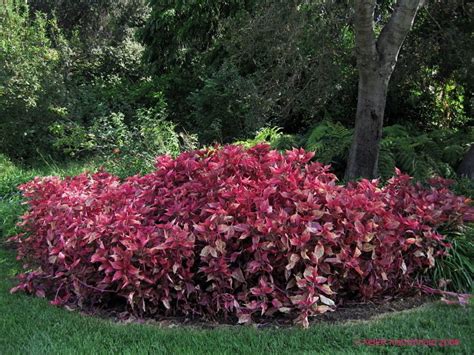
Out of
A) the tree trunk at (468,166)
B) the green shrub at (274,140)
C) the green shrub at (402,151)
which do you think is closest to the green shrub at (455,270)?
the green shrub at (402,151)

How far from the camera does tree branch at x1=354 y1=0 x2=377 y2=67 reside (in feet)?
17.2

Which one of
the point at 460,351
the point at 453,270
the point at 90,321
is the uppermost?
the point at 453,270

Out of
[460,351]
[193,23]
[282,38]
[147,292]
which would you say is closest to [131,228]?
[147,292]

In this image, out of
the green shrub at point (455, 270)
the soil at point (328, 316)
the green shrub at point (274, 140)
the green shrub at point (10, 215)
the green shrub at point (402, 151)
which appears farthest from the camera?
the green shrub at point (274, 140)

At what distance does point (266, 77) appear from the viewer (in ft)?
28.2

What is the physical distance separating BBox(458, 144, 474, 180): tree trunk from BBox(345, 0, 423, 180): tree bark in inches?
68.1

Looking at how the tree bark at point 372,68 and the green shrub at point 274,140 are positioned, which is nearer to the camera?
the tree bark at point 372,68

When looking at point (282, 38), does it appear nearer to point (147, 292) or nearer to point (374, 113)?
point (374, 113)

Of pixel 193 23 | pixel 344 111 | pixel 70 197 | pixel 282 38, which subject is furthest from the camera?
pixel 193 23

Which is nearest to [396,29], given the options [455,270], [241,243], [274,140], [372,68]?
[372,68]

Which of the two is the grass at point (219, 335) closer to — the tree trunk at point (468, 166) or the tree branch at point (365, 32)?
the tree branch at point (365, 32)

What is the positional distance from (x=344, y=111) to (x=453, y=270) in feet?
19.7

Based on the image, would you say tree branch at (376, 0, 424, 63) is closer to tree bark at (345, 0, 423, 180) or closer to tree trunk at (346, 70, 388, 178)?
tree bark at (345, 0, 423, 180)

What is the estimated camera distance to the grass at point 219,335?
326 cm
